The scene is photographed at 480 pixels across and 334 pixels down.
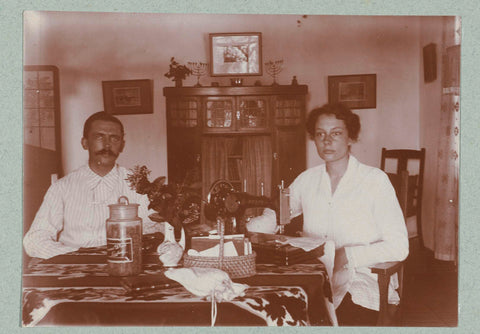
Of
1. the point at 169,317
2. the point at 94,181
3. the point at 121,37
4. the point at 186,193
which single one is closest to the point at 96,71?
the point at 121,37

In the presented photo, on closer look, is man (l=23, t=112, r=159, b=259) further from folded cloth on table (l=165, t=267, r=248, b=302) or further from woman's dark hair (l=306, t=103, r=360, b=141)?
woman's dark hair (l=306, t=103, r=360, b=141)

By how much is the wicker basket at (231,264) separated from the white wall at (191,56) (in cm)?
59

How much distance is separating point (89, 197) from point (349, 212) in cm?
105

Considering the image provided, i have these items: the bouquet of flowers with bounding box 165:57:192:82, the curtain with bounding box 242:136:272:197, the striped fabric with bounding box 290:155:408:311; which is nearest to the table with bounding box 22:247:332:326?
the striped fabric with bounding box 290:155:408:311

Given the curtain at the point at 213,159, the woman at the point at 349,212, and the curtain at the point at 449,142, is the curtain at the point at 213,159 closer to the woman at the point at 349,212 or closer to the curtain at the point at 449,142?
the woman at the point at 349,212

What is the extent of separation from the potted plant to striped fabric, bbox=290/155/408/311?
627mm

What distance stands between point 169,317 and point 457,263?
129cm

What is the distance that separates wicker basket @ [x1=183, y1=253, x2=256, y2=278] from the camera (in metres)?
1.42

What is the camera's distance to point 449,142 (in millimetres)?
1989

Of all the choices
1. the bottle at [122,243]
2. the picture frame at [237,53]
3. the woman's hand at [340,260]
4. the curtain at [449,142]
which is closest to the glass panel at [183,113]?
the picture frame at [237,53]

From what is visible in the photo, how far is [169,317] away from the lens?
1.33 metres

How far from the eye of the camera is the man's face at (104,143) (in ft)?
6.36

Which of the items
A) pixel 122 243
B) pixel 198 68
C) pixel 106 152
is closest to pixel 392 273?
pixel 122 243

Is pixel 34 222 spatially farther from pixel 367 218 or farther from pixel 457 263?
pixel 457 263
